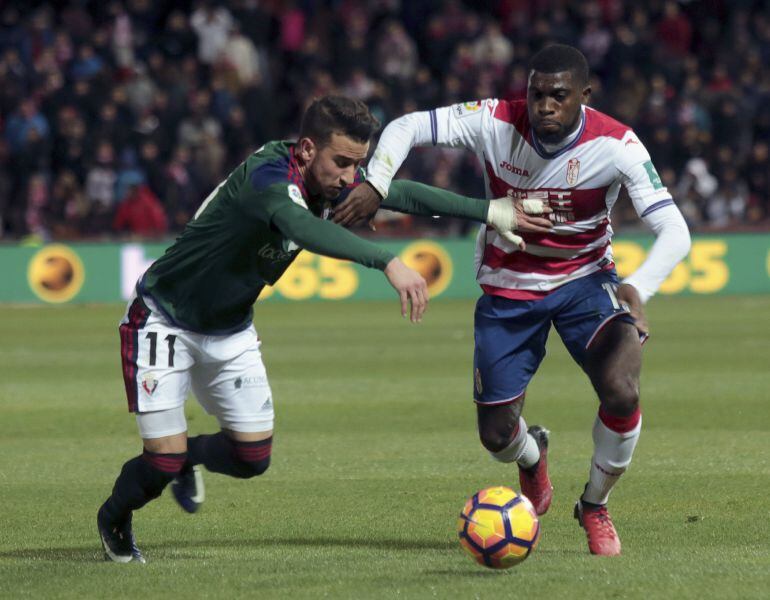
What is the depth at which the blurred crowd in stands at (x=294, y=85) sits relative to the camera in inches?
837

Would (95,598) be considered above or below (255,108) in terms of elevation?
above

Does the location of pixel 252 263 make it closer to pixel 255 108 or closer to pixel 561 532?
pixel 561 532

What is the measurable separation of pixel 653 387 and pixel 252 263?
6802 millimetres

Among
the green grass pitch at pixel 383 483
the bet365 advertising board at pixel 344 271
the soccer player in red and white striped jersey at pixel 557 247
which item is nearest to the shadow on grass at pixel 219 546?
the green grass pitch at pixel 383 483

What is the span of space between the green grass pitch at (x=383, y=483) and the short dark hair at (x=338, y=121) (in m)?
1.69

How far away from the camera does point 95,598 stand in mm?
5254

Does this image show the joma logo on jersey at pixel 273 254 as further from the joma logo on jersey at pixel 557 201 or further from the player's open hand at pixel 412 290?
the joma logo on jersey at pixel 557 201

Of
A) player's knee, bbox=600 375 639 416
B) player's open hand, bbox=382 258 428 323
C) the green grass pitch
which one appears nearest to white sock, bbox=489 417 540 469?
the green grass pitch

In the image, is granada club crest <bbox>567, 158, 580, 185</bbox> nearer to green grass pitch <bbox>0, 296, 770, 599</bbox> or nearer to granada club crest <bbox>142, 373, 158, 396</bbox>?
green grass pitch <bbox>0, 296, 770, 599</bbox>

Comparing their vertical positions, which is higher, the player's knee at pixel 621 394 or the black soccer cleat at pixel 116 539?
the player's knee at pixel 621 394

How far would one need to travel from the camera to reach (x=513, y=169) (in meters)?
6.67

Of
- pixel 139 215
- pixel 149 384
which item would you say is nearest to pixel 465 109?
pixel 149 384

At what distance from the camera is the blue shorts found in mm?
6652

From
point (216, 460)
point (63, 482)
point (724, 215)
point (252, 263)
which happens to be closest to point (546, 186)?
point (252, 263)
